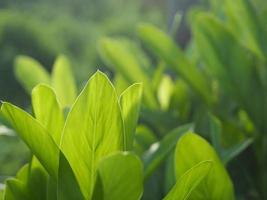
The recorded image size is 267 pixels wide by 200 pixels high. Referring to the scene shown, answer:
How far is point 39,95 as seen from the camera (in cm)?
74

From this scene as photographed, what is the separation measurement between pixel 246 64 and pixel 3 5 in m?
7.22

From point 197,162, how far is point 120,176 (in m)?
0.17

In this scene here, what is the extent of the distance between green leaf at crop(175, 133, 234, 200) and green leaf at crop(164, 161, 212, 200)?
0.10 metres

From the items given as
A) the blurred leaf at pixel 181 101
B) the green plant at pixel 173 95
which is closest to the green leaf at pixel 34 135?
the green plant at pixel 173 95

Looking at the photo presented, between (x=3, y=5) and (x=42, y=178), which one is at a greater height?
(x=42, y=178)

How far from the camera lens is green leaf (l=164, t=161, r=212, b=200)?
667 millimetres

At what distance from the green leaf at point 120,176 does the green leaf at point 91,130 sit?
1.4 inches

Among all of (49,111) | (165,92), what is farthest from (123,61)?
(49,111)

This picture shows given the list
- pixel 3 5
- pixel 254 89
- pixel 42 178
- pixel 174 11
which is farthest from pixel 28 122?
pixel 3 5

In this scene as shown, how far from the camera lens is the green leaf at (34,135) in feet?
2.20

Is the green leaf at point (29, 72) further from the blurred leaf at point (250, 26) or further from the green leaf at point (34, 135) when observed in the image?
the green leaf at point (34, 135)

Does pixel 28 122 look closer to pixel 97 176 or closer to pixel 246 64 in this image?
pixel 97 176

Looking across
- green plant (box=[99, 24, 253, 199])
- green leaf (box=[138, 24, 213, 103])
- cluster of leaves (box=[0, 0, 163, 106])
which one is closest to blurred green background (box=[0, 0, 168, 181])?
cluster of leaves (box=[0, 0, 163, 106])

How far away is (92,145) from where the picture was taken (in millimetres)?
678
